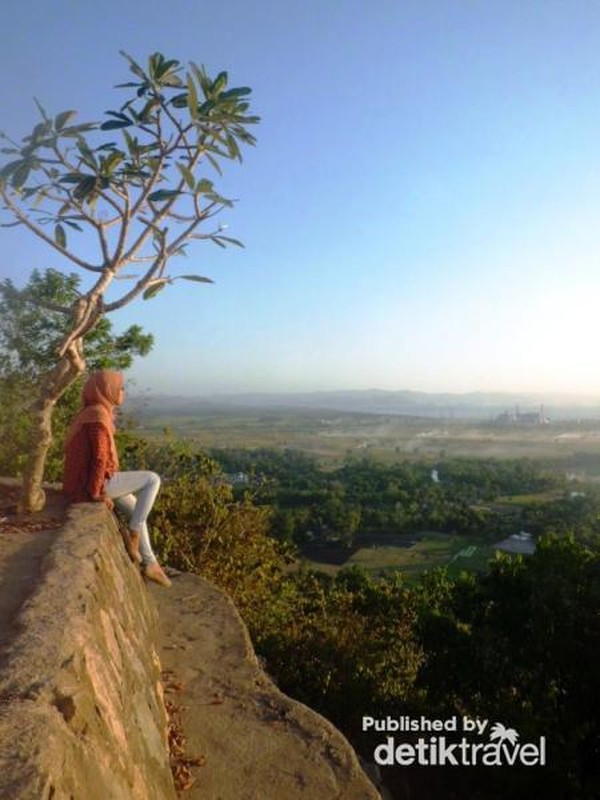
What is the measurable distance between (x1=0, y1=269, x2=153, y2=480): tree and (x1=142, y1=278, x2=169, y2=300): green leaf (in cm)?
494

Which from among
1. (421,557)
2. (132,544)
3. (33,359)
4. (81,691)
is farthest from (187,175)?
(421,557)

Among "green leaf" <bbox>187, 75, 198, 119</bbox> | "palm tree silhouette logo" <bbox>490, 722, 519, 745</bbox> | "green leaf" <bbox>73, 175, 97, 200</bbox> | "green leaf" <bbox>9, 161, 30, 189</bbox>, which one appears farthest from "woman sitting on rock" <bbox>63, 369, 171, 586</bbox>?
"palm tree silhouette logo" <bbox>490, 722, 519, 745</bbox>

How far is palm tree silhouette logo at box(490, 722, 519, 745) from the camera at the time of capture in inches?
305

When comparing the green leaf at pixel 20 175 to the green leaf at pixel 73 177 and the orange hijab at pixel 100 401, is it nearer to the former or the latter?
the green leaf at pixel 73 177

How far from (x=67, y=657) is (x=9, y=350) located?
932 cm

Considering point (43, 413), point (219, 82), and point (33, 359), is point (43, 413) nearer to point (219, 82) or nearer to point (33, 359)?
point (219, 82)

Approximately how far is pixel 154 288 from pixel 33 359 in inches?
251

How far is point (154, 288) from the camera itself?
521cm

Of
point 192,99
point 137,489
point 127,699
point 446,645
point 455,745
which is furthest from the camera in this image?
point 446,645

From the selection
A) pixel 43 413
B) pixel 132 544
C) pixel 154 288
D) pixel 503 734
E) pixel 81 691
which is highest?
pixel 154 288

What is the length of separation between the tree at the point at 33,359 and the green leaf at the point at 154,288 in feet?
16.2

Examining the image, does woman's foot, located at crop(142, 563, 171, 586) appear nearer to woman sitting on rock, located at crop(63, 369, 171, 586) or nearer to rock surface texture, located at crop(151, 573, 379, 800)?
woman sitting on rock, located at crop(63, 369, 171, 586)

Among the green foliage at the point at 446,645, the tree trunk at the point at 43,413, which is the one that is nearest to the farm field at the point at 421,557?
the green foliage at the point at 446,645

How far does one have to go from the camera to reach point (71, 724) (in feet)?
6.75
